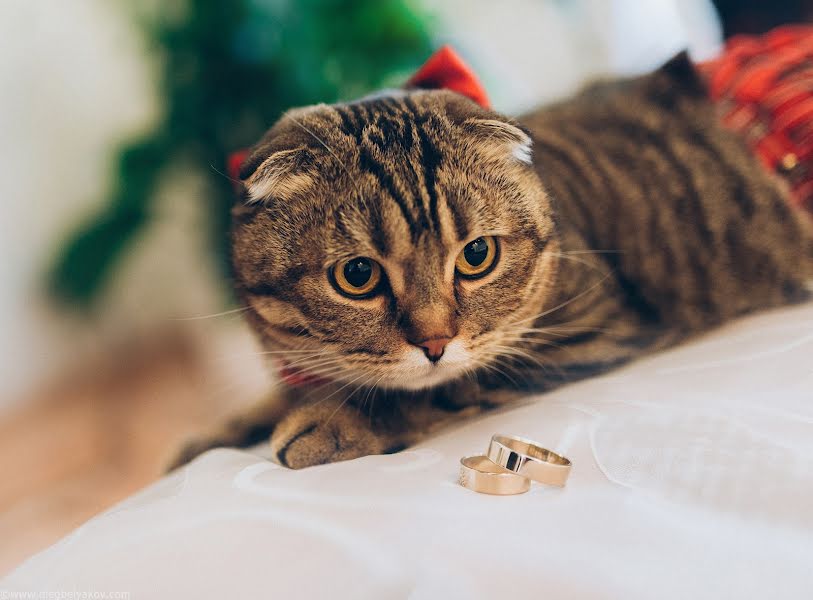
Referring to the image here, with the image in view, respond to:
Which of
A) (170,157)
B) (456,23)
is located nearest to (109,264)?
(170,157)

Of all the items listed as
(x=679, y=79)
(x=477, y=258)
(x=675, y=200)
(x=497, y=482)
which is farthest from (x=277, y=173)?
(x=679, y=79)

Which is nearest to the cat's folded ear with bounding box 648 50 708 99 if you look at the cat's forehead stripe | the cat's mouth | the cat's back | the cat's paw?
the cat's back

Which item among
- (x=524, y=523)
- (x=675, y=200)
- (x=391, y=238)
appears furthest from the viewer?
(x=675, y=200)

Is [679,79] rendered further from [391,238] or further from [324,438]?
[324,438]

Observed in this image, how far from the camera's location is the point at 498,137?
741mm

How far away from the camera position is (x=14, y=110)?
4.26ft

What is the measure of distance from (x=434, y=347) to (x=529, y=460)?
0.20 m

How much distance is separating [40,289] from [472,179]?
1.10 meters

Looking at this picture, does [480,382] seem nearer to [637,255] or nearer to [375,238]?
[375,238]

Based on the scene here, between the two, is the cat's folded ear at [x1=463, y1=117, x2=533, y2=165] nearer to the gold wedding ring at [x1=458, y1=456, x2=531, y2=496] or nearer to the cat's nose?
the cat's nose

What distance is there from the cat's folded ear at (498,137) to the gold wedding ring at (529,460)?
1.21ft

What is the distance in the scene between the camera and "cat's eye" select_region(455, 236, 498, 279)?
72 centimetres

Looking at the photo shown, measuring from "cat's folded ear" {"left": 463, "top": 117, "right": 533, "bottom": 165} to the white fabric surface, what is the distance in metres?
0.33

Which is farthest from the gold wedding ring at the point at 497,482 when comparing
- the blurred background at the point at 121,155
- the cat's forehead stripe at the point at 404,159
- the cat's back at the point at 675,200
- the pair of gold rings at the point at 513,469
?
the blurred background at the point at 121,155
